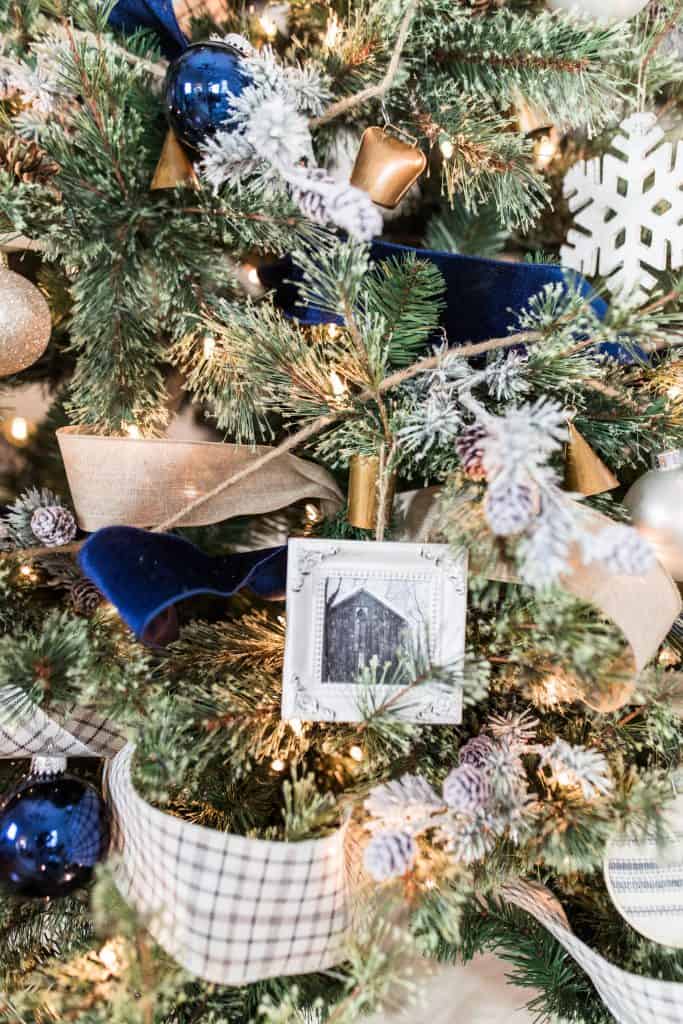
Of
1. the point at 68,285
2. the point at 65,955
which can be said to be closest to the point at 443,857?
the point at 65,955

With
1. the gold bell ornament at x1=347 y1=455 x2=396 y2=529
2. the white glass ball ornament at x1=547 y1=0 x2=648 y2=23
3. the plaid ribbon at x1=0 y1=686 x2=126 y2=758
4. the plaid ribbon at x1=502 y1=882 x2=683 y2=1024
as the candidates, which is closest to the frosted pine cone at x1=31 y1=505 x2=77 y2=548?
the plaid ribbon at x1=0 y1=686 x2=126 y2=758

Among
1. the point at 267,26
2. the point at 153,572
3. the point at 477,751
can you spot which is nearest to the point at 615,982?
the point at 477,751

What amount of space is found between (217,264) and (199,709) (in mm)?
312

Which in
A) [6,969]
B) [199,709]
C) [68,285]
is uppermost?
[68,285]

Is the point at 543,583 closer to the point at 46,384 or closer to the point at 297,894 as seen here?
the point at 297,894

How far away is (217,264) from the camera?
54 cm

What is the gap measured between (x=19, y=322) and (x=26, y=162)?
0.12 meters

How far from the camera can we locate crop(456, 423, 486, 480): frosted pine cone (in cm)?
46

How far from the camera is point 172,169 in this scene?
51cm

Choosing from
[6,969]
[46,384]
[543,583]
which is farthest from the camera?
[46,384]

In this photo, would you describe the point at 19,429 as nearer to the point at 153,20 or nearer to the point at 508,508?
the point at 153,20

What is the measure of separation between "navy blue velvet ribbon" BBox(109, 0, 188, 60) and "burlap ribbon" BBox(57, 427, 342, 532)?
0.30 m

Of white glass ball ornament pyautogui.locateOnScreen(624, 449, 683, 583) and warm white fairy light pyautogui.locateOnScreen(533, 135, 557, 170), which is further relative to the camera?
warm white fairy light pyautogui.locateOnScreen(533, 135, 557, 170)

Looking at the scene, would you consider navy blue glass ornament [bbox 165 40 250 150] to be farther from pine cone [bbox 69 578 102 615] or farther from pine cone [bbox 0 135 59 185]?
pine cone [bbox 69 578 102 615]
